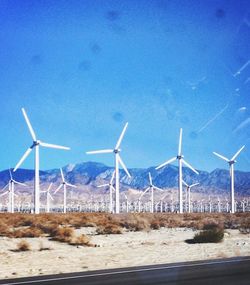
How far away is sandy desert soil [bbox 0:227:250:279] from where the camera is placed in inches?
905

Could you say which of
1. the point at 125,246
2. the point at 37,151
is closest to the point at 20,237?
the point at 125,246

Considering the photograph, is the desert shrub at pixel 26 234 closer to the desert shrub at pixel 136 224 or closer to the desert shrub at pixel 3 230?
the desert shrub at pixel 3 230

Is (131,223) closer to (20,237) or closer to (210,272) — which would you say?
(20,237)

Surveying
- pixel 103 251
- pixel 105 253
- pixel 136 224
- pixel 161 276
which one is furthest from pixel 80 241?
pixel 161 276

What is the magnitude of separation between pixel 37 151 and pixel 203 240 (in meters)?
32.6

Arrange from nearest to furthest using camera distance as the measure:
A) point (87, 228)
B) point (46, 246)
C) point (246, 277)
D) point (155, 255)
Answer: point (246, 277)
point (155, 255)
point (46, 246)
point (87, 228)

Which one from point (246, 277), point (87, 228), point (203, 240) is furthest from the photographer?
point (87, 228)

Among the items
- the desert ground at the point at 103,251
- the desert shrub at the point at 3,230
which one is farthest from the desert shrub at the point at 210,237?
the desert shrub at the point at 3,230

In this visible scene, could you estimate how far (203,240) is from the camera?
3622cm

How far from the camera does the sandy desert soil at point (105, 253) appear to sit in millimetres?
22984

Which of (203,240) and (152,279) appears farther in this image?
(203,240)

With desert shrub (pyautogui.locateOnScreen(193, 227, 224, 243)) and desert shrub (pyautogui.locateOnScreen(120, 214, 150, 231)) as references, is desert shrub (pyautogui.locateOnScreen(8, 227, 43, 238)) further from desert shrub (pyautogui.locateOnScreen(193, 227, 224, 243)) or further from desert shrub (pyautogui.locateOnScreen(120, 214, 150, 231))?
desert shrub (pyautogui.locateOnScreen(120, 214, 150, 231))

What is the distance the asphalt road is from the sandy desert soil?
2077 mm

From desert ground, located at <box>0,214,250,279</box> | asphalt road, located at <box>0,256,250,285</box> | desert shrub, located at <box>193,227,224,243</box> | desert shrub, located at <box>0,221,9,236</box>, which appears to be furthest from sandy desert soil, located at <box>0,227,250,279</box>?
desert shrub, located at <box>0,221,9,236</box>
